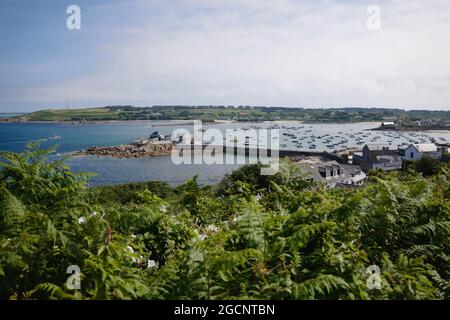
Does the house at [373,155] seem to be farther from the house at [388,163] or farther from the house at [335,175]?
the house at [335,175]

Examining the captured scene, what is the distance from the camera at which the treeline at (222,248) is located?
2.95m

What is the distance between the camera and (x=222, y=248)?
357 cm

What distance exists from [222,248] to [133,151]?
87165 millimetres

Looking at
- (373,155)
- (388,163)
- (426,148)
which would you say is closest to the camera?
(388,163)

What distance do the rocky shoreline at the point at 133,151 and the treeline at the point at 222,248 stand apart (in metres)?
79.5

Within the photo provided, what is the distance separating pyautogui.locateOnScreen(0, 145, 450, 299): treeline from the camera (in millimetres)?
2945

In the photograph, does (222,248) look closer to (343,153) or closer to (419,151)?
(419,151)

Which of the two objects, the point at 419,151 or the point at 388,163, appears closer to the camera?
the point at 388,163

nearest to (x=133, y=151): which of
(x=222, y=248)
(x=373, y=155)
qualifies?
(x=373, y=155)

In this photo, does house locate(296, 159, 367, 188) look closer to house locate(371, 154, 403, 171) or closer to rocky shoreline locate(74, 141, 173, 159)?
house locate(371, 154, 403, 171)

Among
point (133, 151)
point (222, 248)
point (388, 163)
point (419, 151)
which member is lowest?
point (388, 163)

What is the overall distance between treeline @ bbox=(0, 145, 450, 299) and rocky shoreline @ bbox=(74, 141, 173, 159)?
3130 inches
